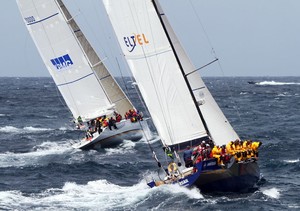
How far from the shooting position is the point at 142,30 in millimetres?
27547

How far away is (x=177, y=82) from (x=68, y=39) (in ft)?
65.7

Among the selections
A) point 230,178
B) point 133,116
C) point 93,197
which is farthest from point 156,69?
point 133,116

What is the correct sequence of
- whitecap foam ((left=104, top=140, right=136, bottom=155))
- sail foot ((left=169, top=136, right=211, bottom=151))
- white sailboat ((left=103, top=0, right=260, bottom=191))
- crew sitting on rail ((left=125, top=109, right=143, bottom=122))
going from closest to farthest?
white sailboat ((left=103, top=0, right=260, bottom=191)) < sail foot ((left=169, top=136, right=211, bottom=151)) < whitecap foam ((left=104, top=140, right=136, bottom=155)) < crew sitting on rail ((left=125, top=109, right=143, bottom=122))

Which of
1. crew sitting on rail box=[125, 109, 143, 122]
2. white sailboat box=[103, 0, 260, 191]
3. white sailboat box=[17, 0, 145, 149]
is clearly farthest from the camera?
white sailboat box=[17, 0, 145, 149]

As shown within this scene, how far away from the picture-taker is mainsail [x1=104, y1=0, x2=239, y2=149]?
27.3m

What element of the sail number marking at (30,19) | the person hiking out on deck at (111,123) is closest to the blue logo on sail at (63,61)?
the sail number marking at (30,19)

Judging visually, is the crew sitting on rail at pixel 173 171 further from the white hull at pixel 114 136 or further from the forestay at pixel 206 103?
the white hull at pixel 114 136

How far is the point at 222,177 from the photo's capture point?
26531mm

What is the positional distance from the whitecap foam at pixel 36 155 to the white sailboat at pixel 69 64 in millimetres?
1561

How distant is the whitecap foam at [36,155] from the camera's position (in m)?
37.8

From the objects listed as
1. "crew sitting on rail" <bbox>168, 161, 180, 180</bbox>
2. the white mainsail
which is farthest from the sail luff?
"crew sitting on rail" <bbox>168, 161, 180, 180</bbox>

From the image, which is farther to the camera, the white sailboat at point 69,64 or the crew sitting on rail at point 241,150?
the white sailboat at point 69,64

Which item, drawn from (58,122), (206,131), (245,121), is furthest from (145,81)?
A: (58,122)

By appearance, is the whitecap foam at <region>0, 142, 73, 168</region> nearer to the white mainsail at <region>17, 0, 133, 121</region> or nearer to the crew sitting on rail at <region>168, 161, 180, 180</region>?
the white mainsail at <region>17, 0, 133, 121</region>
